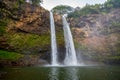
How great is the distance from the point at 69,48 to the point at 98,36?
35.8 feet

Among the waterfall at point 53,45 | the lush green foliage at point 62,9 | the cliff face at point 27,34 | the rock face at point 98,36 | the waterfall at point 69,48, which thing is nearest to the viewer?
the cliff face at point 27,34

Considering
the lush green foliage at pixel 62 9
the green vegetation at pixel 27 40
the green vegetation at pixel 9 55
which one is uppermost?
the lush green foliage at pixel 62 9

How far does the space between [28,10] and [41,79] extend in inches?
1265

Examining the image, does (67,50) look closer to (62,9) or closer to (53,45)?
(53,45)

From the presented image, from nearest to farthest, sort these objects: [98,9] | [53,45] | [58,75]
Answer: [58,75] < [53,45] < [98,9]

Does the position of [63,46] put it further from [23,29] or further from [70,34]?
[23,29]

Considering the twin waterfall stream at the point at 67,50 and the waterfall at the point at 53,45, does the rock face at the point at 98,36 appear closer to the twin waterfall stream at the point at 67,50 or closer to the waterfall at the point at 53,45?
the twin waterfall stream at the point at 67,50

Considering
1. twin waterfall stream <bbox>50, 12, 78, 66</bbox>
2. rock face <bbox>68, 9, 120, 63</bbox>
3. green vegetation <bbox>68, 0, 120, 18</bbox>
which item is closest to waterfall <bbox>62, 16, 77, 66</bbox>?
twin waterfall stream <bbox>50, 12, 78, 66</bbox>

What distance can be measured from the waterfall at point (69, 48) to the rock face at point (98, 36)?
1.76 metres

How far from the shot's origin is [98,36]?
56188 millimetres

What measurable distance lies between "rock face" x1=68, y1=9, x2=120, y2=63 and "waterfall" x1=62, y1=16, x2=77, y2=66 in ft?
5.77

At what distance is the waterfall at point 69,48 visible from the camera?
47.7 m

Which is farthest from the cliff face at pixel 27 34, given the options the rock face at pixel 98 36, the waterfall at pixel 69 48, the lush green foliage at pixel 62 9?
→ the lush green foliage at pixel 62 9

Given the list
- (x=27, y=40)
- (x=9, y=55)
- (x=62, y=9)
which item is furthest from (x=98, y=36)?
(x=62, y=9)
